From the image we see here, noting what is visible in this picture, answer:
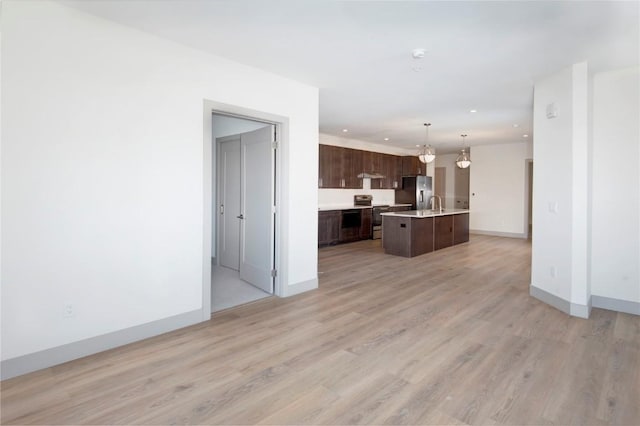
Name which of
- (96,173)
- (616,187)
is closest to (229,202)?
(96,173)

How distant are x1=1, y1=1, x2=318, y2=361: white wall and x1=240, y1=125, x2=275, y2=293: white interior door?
0.89 m

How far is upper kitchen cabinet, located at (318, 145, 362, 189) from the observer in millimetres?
8078

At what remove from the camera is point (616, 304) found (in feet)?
12.6

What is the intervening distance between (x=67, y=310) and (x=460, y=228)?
791 centimetres

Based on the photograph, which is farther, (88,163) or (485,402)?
(88,163)

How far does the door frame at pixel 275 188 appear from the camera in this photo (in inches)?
134

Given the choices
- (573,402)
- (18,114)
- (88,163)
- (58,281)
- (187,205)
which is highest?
(18,114)

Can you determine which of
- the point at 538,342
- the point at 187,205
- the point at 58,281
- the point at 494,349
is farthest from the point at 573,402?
Answer: the point at 58,281

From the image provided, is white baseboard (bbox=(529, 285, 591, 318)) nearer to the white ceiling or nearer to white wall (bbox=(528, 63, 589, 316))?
white wall (bbox=(528, 63, 589, 316))

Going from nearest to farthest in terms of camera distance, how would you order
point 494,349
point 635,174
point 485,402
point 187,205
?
point 485,402 → point 494,349 → point 187,205 → point 635,174

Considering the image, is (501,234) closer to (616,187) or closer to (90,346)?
(616,187)

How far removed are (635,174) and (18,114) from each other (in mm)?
5752

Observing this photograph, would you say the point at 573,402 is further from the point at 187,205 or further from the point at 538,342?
the point at 187,205

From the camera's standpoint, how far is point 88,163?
8.76 ft
